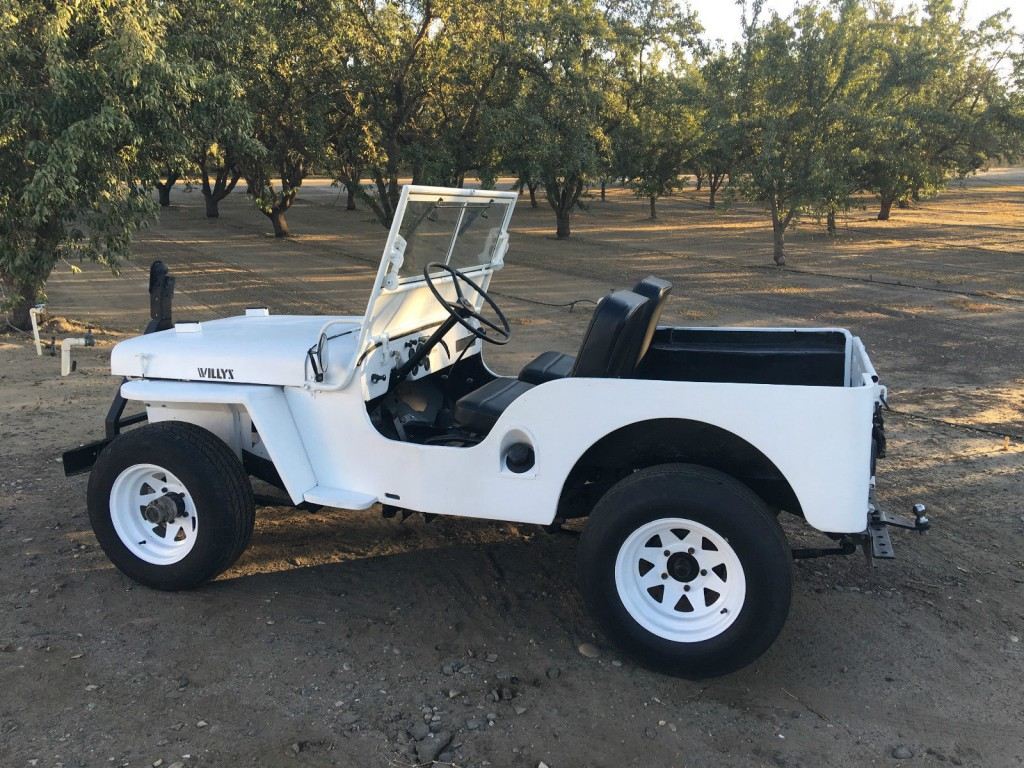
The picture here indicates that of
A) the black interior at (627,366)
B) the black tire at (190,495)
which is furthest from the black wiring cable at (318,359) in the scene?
the black tire at (190,495)

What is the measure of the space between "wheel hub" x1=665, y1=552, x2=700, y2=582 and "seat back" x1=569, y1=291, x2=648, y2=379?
0.78 meters

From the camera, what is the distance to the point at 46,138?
8172mm

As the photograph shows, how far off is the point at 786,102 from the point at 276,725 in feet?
55.5

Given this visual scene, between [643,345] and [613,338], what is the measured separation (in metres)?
0.29

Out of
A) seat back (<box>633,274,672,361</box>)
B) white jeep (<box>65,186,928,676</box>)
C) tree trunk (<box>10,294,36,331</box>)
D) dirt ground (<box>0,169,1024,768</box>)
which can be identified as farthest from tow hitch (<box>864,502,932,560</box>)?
tree trunk (<box>10,294,36,331</box>)

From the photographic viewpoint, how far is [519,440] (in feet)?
11.3

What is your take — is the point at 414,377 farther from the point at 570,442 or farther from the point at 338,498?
the point at 570,442

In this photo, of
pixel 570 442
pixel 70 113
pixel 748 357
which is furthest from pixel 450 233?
pixel 70 113

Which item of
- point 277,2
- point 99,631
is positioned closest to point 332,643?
point 99,631

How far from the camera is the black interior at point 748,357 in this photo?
13.2 feet

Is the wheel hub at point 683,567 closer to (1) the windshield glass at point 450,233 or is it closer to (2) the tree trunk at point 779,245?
(1) the windshield glass at point 450,233

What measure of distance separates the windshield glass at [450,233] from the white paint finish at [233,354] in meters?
0.55

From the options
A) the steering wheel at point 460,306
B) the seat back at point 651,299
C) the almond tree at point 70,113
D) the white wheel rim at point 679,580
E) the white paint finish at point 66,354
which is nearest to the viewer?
the white wheel rim at point 679,580

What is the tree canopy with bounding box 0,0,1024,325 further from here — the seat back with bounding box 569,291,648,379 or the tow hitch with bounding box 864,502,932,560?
the tow hitch with bounding box 864,502,932,560
